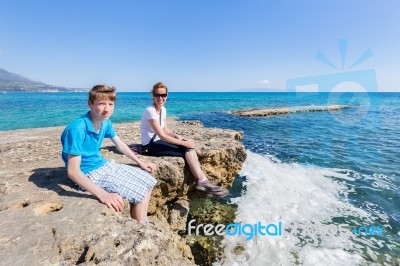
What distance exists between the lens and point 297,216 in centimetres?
866

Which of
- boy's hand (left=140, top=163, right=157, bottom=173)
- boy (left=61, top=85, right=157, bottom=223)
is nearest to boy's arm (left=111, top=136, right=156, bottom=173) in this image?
boy's hand (left=140, top=163, right=157, bottom=173)

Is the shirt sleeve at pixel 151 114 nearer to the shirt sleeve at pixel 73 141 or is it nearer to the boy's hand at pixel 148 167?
the boy's hand at pixel 148 167

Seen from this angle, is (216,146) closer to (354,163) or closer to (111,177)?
(111,177)

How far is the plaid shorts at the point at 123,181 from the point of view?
14.0 ft

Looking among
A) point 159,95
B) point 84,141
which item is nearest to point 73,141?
point 84,141

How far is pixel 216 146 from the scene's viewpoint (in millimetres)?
7641

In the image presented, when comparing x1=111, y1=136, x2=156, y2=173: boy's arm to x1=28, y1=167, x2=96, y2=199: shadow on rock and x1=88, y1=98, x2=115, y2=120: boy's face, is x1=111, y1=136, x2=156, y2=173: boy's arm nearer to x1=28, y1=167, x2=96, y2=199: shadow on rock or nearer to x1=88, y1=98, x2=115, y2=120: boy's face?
x1=88, y1=98, x2=115, y2=120: boy's face

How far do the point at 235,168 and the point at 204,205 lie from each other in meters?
1.98

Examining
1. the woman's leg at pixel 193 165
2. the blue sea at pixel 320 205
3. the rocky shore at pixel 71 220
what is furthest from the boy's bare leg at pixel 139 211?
the blue sea at pixel 320 205

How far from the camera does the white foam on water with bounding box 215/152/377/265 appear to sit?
6.62m

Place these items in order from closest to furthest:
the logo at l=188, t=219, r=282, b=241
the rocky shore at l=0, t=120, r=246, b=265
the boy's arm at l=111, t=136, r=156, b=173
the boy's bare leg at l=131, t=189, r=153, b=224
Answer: the rocky shore at l=0, t=120, r=246, b=265, the boy's bare leg at l=131, t=189, r=153, b=224, the boy's arm at l=111, t=136, r=156, b=173, the logo at l=188, t=219, r=282, b=241

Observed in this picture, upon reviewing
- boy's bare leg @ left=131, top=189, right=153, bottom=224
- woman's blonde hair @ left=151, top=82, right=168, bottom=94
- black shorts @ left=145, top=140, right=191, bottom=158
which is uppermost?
woman's blonde hair @ left=151, top=82, right=168, bottom=94

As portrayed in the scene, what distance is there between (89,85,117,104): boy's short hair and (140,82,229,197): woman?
2.14 meters

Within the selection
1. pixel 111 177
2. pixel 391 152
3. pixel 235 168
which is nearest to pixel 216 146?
pixel 235 168
